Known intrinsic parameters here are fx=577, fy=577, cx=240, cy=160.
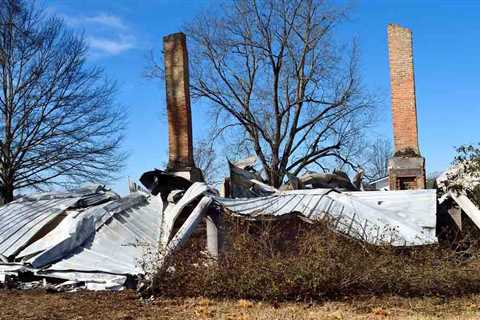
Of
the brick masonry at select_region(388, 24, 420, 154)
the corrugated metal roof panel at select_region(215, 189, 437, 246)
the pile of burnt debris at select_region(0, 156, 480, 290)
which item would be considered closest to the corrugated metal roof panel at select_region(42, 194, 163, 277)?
the pile of burnt debris at select_region(0, 156, 480, 290)

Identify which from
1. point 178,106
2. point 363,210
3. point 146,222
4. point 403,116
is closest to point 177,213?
point 146,222

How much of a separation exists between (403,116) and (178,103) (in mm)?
5915

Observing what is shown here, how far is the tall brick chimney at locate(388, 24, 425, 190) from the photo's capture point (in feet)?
46.4

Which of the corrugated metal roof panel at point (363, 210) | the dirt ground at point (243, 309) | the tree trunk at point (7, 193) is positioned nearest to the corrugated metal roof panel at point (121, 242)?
the dirt ground at point (243, 309)

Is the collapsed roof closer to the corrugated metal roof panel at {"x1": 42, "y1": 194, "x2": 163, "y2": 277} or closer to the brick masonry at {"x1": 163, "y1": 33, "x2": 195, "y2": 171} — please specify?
the corrugated metal roof panel at {"x1": 42, "y1": 194, "x2": 163, "y2": 277}

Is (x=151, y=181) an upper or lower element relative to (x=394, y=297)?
upper

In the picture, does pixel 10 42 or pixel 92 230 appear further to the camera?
pixel 10 42

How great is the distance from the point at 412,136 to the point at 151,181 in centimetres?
652

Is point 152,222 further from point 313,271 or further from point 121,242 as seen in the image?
point 313,271

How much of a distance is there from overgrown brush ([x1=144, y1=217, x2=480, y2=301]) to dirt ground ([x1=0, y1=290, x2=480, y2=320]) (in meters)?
0.24

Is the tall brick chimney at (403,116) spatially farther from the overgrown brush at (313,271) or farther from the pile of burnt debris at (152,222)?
the overgrown brush at (313,271)

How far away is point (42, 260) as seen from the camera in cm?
1064

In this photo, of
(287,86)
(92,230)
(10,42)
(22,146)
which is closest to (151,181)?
(92,230)

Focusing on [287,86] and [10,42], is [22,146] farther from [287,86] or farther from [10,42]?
[287,86]
